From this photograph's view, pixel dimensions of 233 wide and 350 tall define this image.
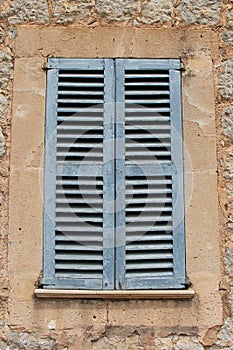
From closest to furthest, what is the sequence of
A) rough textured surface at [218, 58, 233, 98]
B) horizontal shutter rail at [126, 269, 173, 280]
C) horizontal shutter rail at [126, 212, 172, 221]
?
horizontal shutter rail at [126, 269, 173, 280], horizontal shutter rail at [126, 212, 172, 221], rough textured surface at [218, 58, 233, 98]

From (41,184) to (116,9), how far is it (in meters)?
1.31

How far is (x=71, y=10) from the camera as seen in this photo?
16.4 feet

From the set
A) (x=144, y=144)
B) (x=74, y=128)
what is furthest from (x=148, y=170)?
(x=74, y=128)

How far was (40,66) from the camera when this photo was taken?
4.92 meters

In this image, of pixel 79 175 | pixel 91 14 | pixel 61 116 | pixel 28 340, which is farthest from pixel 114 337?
pixel 91 14

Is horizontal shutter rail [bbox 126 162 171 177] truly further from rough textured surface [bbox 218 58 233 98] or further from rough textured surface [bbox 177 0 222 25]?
rough textured surface [bbox 177 0 222 25]

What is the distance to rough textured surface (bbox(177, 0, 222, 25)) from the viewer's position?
5020mm

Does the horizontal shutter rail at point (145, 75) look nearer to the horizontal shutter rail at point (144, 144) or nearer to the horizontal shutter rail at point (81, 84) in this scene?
the horizontal shutter rail at point (81, 84)

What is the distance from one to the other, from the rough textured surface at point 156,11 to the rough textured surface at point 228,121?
749mm

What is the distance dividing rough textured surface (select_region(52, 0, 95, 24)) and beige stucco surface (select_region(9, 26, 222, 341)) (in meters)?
0.08

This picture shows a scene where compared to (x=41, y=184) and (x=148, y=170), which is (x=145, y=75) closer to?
(x=148, y=170)

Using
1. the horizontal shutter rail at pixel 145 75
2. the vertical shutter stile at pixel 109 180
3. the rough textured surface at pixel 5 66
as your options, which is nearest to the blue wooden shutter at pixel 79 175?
the vertical shutter stile at pixel 109 180

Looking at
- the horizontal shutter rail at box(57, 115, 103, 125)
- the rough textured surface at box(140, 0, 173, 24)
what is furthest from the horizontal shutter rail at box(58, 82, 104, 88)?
the rough textured surface at box(140, 0, 173, 24)

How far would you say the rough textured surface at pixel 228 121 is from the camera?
4836 millimetres
